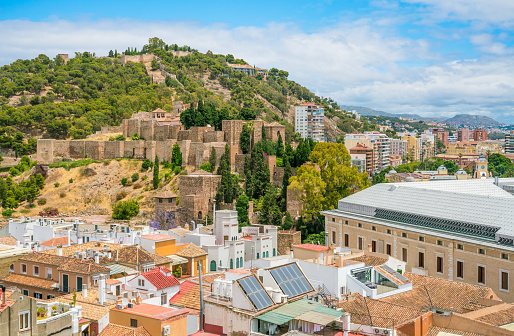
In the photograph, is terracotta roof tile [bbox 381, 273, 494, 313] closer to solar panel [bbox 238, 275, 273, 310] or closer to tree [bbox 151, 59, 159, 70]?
solar panel [bbox 238, 275, 273, 310]

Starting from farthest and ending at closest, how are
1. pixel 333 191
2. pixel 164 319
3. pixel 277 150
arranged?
pixel 277 150 → pixel 333 191 → pixel 164 319

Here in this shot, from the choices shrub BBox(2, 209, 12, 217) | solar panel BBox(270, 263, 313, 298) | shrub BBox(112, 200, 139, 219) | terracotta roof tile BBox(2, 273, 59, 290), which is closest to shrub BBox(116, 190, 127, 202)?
shrub BBox(112, 200, 139, 219)

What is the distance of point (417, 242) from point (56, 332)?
16324 mm

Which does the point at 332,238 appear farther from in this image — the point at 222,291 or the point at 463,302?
the point at 222,291

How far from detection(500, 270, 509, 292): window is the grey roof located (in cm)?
135

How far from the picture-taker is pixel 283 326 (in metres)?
12.8

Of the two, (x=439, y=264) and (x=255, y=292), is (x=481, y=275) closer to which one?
(x=439, y=264)

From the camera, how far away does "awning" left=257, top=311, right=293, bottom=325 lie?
1222cm

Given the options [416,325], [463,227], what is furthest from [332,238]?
[416,325]

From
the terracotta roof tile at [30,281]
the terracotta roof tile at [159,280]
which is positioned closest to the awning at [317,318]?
the terracotta roof tile at [159,280]

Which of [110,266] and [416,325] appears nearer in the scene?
[416,325]

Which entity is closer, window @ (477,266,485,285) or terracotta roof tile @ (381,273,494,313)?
terracotta roof tile @ (381,273,494,313)

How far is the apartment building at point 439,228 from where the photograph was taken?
20.6m

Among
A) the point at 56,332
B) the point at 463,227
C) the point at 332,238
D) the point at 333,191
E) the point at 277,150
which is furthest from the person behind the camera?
the point at 277,150
